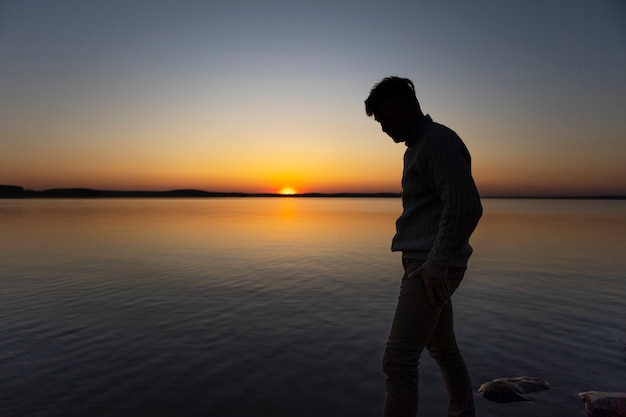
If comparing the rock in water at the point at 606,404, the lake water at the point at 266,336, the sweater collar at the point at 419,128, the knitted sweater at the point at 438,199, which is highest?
the sweater collar at the point at 419,128

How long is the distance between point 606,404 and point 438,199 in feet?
13.2

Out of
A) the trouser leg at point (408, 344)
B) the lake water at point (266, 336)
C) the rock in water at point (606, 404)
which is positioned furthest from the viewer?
the lake water at point (266, 336)

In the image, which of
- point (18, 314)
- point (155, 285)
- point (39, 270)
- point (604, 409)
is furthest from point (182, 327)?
point (39, 270)

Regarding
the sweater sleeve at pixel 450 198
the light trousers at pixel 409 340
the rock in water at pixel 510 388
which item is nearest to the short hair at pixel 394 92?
the sweater sleeve at pixel 450 198

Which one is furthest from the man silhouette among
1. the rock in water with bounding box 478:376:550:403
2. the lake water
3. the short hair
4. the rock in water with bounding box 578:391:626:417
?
the rock in water with bounding box 578:391:626:417

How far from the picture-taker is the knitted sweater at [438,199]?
110 inches

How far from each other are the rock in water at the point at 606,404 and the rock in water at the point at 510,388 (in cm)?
68

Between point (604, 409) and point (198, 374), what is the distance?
545 cm

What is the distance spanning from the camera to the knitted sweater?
9.18 feet

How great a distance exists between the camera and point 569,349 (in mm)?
7516

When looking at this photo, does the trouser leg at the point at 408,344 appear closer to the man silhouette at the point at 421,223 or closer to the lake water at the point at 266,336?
the man silhouette at the point at 421,223

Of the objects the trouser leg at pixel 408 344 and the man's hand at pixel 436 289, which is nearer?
the man's hand at pixel 436 289

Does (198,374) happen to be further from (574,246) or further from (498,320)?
(574,246)

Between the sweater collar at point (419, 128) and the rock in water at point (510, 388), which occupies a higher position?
the sweater collar at point (419, 128)
